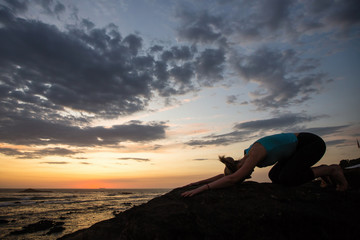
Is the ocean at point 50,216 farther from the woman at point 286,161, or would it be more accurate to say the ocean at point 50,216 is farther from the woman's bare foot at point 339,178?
the woman's bare foot at point 339,178

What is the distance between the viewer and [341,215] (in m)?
2.76

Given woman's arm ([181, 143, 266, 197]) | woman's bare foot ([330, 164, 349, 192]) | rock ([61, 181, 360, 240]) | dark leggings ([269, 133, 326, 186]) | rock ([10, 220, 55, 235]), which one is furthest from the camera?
rock ([10, 220, 55, 235])

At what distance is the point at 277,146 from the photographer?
3.53m

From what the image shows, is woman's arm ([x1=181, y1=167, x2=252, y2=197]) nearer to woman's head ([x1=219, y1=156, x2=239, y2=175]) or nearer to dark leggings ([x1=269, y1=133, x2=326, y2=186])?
woman's head ([x1=219, y1=156, x2=239, y2=175])

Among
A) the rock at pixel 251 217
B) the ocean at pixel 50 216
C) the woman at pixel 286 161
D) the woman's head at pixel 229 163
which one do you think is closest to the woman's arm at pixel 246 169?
the woman at pixel 286 161

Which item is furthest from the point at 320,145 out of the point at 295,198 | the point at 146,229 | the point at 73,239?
the point at 73,239

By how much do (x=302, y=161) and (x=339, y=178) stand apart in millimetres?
970

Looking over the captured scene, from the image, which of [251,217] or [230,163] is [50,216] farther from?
[251,217]

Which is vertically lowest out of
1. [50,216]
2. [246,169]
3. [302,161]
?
[50,216]

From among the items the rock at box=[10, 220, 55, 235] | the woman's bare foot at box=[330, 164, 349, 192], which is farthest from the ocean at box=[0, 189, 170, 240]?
the woman's bare foot at box=[330, 164, 349, 192]

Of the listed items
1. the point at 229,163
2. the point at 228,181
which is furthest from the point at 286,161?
the point at 228,181

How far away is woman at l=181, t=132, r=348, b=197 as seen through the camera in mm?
3396

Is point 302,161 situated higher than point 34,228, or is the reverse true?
point 302,161

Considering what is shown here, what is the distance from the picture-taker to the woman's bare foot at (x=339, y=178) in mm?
3720
